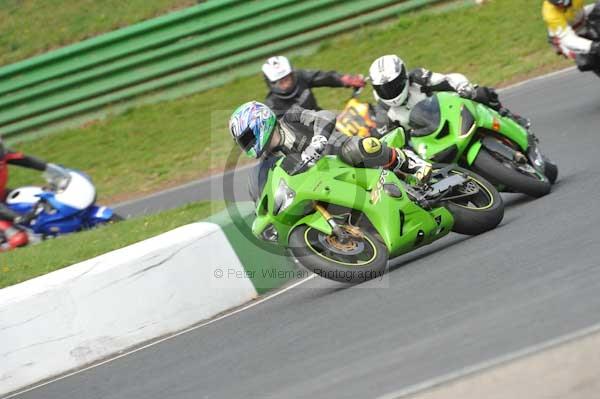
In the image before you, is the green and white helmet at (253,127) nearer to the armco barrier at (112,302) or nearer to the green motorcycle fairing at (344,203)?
the green motorcycle fairing at (344,203)

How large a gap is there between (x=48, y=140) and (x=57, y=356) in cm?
1132

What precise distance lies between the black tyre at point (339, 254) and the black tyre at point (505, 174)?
4.10ft

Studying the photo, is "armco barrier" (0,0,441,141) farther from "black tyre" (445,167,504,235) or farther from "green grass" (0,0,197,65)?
"black tyre" (445,167,504,235)

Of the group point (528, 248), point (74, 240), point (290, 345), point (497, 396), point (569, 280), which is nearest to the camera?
point (497, 396)

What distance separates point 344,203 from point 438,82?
1825 millimetres

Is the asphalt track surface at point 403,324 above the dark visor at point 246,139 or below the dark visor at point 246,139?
below

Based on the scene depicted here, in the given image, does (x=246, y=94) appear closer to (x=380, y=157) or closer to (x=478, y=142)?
(x=478, y=142)

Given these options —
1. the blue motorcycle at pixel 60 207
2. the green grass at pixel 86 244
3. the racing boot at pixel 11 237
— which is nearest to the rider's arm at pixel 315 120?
the green grass at pixel 86 244

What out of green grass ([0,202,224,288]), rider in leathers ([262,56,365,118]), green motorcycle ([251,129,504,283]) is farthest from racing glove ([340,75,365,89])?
green motorcycle ([251,129,504,283])

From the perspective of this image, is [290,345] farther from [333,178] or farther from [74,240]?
[74,240]

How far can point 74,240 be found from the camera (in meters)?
10.3

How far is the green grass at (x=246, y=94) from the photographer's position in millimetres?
15859

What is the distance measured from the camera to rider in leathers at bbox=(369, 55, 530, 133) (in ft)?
27.2

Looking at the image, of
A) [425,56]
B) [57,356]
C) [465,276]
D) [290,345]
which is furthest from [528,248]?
[425,56]
